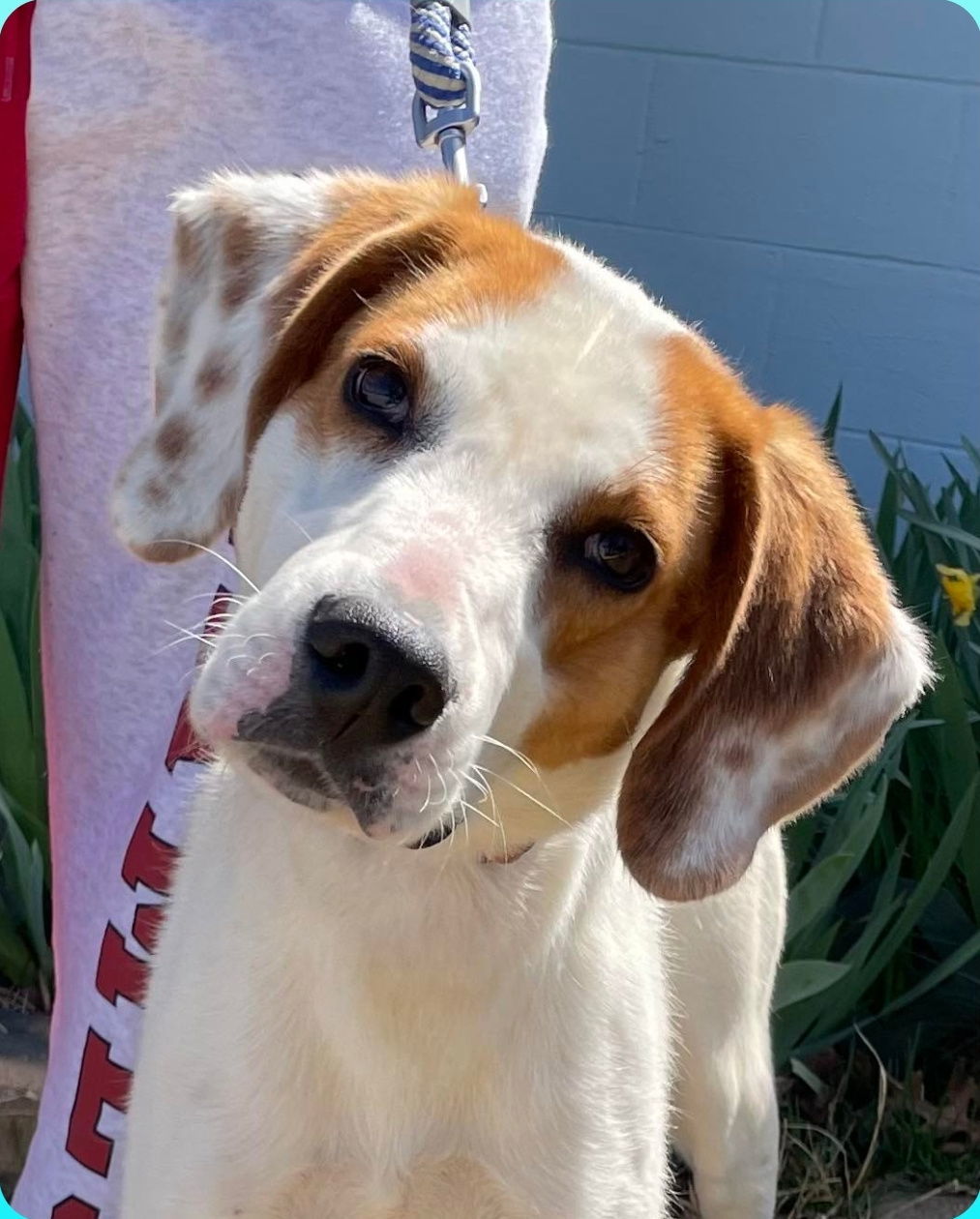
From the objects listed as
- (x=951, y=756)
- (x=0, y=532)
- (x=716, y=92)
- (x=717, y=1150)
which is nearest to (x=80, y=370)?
(x=0, y=532)

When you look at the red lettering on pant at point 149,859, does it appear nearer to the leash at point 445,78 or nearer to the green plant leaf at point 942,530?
the leash at point 445,78

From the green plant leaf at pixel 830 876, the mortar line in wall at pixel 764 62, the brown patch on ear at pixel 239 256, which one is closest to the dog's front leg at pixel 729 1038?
the green plant leaf at pixel 830 876

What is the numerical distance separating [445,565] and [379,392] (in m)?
0.25

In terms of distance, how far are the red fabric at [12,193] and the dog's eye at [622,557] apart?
0.88 metres

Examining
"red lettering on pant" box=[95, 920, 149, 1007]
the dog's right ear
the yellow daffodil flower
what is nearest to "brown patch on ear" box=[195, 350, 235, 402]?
the dog's right ear

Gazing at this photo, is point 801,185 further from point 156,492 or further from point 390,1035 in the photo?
point 390,1035

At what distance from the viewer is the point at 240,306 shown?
162 centimetres

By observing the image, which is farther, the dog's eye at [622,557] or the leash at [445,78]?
the leash at [445,78]

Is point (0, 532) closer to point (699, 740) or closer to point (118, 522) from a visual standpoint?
point (118, 522)

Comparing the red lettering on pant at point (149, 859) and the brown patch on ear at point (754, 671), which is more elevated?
the brown patch on ear at point (754, 671)

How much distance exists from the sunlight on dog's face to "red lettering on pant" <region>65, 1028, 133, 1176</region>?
74 cm

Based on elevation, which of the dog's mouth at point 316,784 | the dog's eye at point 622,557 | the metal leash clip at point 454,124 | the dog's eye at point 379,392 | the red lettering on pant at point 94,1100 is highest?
the metal leash clip at point 454,124

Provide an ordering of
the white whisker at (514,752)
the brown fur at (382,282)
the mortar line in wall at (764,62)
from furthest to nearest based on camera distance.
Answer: the mortar line in wall at (764,62), the brown fur at (382,282), the white whisker at (514,752)

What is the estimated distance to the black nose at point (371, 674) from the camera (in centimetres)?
112
